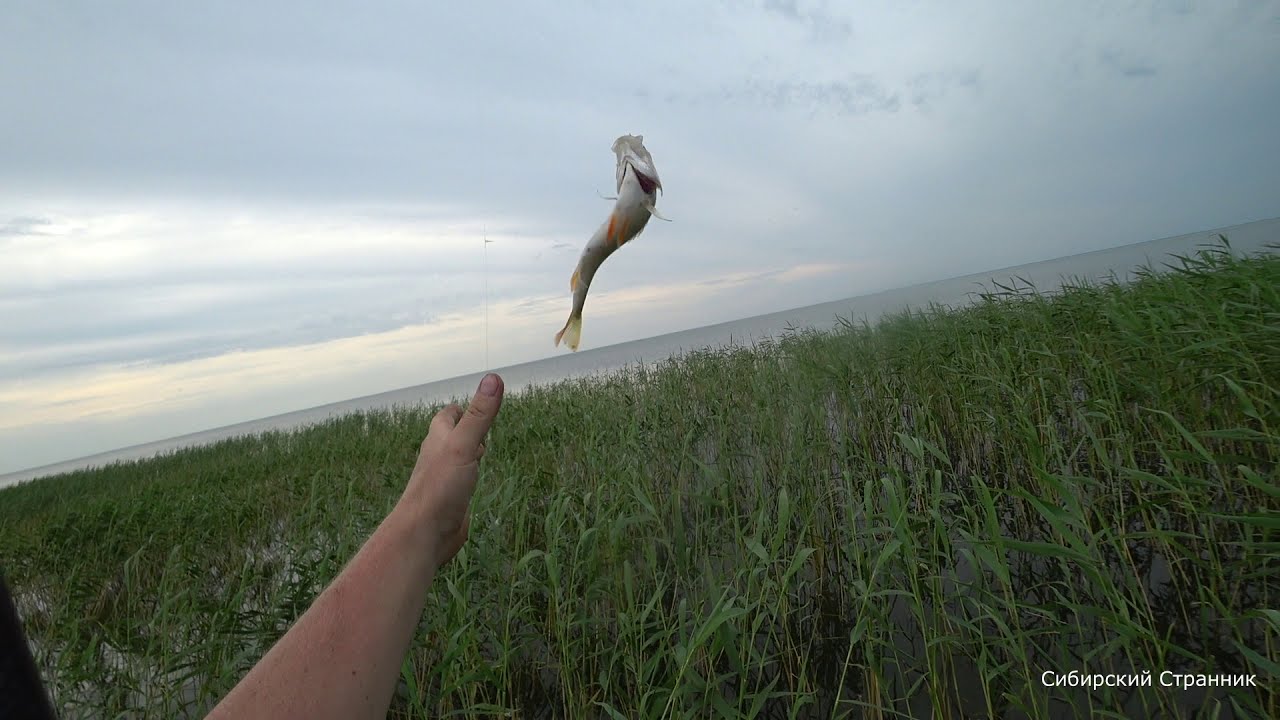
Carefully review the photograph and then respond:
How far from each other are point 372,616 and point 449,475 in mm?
365

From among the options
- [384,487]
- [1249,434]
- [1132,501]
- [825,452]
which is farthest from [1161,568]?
[384,487]

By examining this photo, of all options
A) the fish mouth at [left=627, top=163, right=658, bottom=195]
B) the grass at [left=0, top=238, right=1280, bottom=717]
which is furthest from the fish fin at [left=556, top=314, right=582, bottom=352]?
the grass at [left=0, top=238, right=1280, bottom=717]

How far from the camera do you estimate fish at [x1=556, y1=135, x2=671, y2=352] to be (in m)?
1.53

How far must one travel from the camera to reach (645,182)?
60.9 inches

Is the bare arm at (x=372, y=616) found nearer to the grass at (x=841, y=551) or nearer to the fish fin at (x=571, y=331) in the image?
the fish fin at (x=571, y=331)

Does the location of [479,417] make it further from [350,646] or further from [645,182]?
[645,182]

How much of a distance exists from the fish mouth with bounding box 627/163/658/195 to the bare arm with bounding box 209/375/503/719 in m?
0.66

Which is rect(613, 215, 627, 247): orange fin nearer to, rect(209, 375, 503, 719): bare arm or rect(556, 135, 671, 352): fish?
rect(556, 135, 671, 352): fish

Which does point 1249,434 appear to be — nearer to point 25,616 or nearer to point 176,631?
point 176,631

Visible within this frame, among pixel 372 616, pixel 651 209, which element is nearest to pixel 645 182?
pixel 651 209

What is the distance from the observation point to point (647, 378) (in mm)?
12445

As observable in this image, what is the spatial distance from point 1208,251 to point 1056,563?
12.8 feet

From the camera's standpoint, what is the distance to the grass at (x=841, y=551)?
263 cm

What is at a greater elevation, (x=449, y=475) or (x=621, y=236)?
(x=621, y=236)
